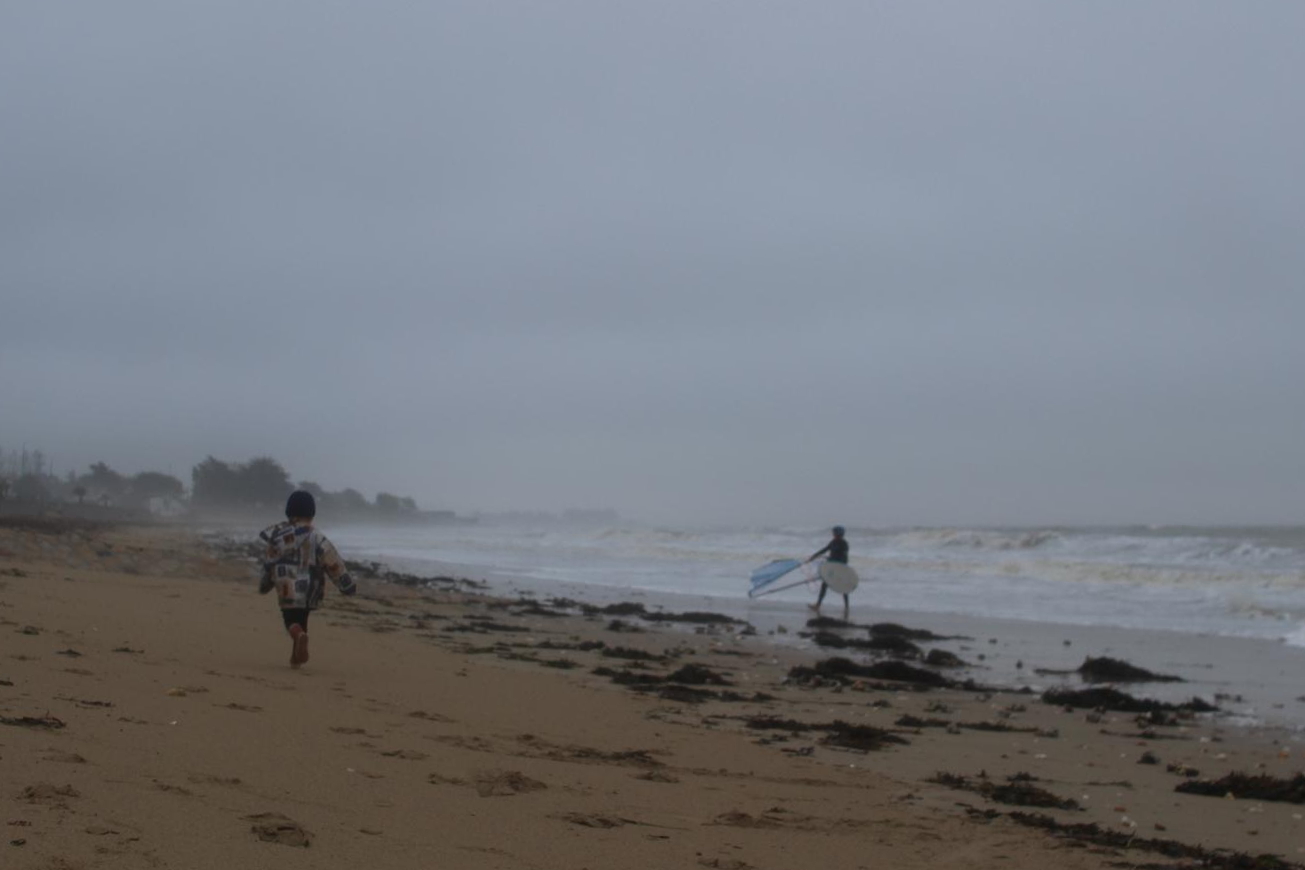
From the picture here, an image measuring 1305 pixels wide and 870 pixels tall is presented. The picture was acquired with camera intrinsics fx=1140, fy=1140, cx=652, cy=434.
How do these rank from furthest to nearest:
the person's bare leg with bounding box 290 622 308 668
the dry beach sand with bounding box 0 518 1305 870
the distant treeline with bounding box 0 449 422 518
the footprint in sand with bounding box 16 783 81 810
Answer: the distant treeline with bounding box 0 449 422 518, the person's bare leg with bounding box 290 622 308 668, the dry beach sand with bounding box 0 518 1305 870, the footprint in sand with bounding box 16 783 81 810

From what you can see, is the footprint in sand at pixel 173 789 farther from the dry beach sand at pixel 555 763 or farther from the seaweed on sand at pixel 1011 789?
the seaweed on sand at pixel 1011 789

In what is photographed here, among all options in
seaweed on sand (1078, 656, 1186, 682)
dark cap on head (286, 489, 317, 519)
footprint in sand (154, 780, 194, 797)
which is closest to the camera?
footprint in sand (154, 780, 194, 797)

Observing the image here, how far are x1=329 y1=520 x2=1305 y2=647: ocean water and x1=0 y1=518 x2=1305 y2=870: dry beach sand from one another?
8.31 meters

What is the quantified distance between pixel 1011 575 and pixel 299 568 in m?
22.9

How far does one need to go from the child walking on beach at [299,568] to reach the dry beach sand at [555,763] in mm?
339

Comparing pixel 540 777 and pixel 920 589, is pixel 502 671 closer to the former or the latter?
pixel 540 777

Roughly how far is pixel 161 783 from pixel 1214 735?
6.95 m

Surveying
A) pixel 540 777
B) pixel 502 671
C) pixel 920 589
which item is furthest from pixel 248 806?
pixel 920 589

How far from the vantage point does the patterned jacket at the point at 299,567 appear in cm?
804

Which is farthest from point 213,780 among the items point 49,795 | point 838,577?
point 838,577

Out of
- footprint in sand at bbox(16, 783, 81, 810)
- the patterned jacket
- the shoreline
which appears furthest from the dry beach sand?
the shoreline

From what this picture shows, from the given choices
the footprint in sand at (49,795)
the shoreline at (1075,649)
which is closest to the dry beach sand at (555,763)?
the footprint in sand at (49,795)

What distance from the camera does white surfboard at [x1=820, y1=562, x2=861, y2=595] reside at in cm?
1905

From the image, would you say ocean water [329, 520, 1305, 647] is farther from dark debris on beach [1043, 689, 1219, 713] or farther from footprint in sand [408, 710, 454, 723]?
footprint in sand [408, 710, 454, 723]
